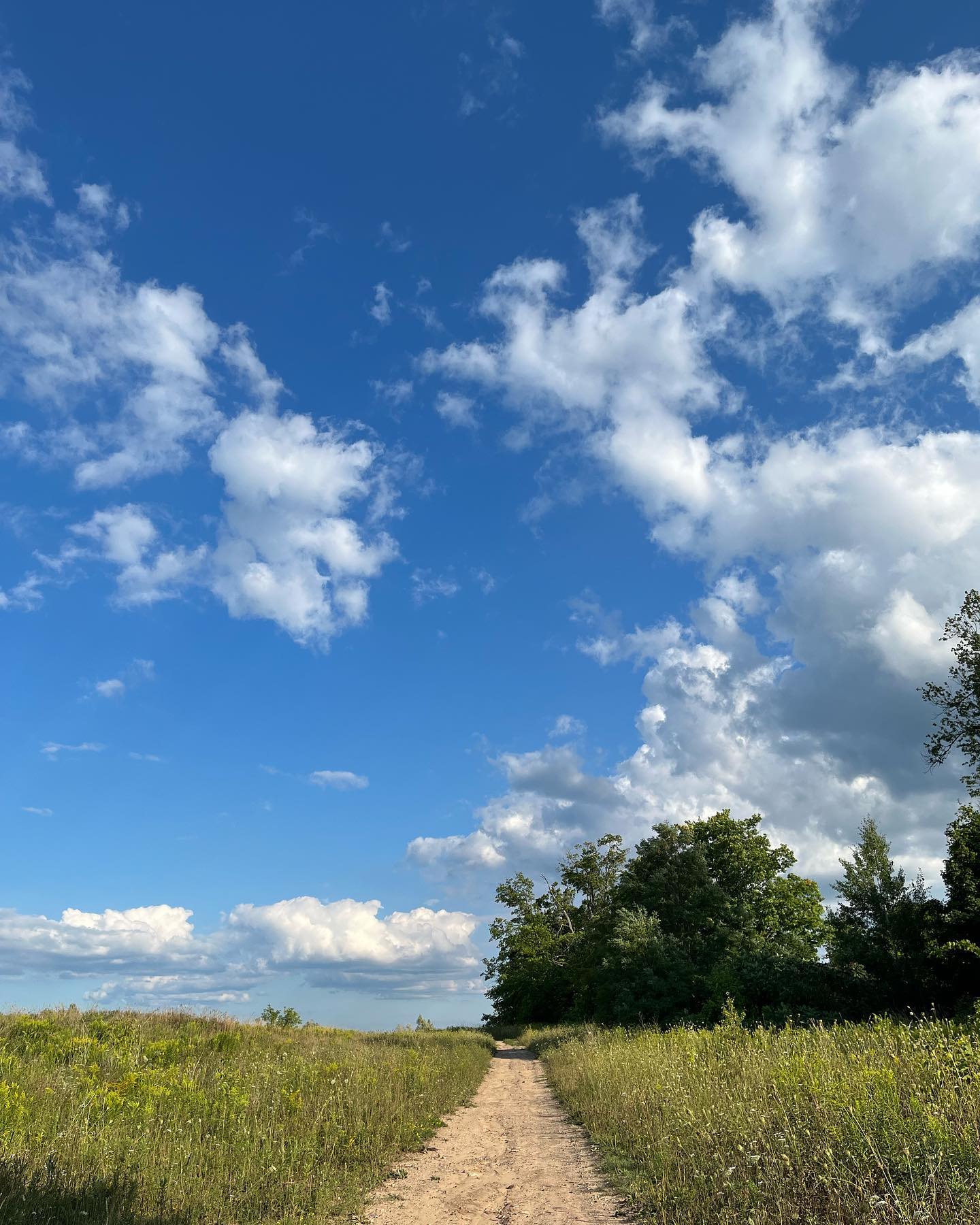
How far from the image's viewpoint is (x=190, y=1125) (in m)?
9.65

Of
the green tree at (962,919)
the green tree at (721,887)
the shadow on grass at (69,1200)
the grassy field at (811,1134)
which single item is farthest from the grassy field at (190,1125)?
the green tree at (721,887)

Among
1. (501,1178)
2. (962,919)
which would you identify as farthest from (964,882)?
(501,1178)

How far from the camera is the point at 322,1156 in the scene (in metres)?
9.91

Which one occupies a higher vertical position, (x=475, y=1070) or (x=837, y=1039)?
(x=837, y=1039)

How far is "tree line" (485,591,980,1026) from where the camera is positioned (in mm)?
27828

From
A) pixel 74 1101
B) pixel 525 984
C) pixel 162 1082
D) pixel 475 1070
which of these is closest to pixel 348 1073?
pixel 162 1082

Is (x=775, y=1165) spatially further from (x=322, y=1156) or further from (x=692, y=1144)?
(x=322, y=1156)

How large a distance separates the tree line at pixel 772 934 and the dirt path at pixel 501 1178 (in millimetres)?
17825

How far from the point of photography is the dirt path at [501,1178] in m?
8.23

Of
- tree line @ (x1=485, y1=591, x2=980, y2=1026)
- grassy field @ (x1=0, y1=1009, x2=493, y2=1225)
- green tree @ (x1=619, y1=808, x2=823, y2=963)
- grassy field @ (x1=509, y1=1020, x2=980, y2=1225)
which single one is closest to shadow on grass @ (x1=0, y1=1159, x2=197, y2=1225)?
grassy field @ (x1=0, y1=1009, x2=493, y2=1225)

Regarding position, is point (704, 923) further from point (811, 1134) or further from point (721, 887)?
point (811, 1134)

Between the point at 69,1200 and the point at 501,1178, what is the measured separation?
583 centimetres

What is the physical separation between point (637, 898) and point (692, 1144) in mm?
39709

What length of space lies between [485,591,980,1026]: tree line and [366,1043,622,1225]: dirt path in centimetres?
1783
